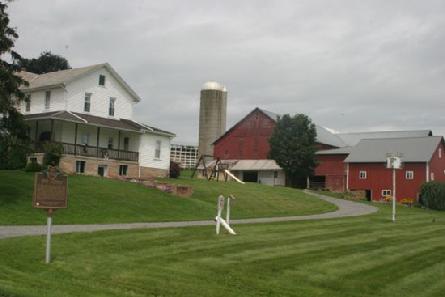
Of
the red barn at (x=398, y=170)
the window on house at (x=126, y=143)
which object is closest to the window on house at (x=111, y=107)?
the window on house at (x=126, y=143)

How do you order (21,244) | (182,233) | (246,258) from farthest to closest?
1. (182,233)
2. (21,244)
3. (246,258)

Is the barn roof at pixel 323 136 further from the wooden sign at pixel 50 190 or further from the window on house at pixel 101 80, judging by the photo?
the wooden sign at pixel 50 190

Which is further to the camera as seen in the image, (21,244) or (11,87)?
(11,87)

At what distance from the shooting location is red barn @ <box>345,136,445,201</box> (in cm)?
6372

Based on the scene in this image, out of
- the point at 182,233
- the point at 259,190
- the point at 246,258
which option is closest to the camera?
the point at 246,258

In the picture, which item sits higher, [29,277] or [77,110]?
[77,110]

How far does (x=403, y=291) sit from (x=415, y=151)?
56391 millimetres

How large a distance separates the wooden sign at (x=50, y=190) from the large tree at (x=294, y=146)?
54.1 meters

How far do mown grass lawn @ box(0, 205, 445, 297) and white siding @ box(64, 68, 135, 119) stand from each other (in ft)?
98.0

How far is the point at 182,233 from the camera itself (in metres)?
19.4

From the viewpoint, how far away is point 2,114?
2783cm

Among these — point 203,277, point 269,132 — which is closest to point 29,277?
point 203,277

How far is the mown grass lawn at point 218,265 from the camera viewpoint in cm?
1136

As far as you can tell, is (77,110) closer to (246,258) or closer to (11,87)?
(11,87)
